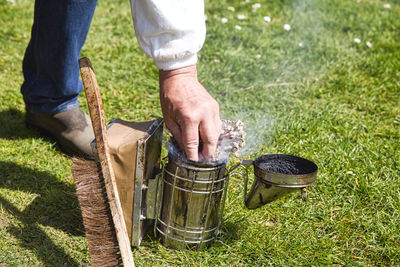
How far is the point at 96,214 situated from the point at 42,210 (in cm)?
60

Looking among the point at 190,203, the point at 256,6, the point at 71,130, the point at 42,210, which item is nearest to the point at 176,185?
the point at 190,203

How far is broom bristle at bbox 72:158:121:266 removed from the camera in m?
2.15

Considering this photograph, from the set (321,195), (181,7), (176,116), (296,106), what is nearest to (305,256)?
(321,195)

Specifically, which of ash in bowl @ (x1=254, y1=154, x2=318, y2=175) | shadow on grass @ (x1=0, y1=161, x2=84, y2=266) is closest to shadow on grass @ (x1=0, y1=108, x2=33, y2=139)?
shadow on grass @ (x1=0, y1=161, x2=84, y2=266)

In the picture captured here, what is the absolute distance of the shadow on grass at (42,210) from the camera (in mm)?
2393

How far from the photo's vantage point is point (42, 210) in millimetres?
2697

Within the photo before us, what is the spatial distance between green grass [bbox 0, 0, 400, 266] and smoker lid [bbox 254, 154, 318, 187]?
0.77ft

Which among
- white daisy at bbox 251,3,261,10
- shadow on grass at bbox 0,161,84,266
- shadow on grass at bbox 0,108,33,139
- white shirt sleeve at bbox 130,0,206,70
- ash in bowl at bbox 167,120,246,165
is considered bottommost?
shadow on grass at bbox 0,161,84,266

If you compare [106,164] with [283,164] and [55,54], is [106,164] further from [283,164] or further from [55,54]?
[55,54]

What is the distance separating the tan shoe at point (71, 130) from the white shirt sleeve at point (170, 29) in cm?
132

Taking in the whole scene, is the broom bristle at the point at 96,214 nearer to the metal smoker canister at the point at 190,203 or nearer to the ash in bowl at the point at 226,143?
the metal smoker canister at the point at 190,203

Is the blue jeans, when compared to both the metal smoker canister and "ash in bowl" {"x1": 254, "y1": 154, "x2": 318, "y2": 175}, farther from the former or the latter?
"ash in bowl" {"x1": 254, "y1": 154, "x2": 318, "y2": 175}

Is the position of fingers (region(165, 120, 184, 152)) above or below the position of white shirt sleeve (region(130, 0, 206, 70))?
below

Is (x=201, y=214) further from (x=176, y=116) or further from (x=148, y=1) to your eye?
(x=148, y=1)
